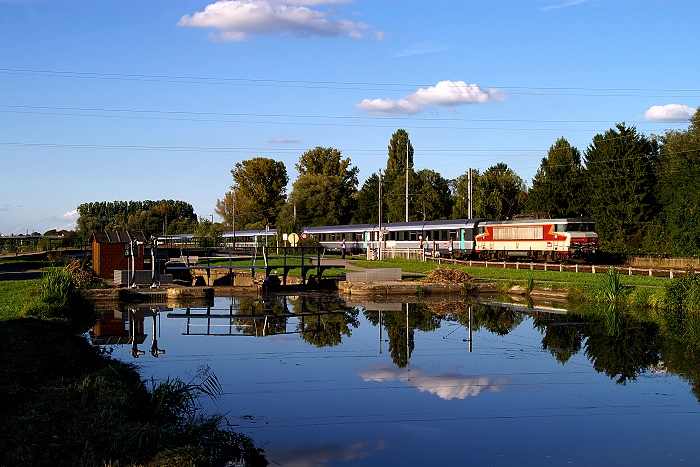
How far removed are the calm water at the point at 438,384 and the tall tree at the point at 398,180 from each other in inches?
2210

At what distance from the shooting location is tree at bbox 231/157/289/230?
348ft

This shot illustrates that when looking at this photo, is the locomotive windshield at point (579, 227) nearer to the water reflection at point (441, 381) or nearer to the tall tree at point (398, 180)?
the tall tree at point (398, 180)

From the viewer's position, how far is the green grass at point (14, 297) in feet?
58.3

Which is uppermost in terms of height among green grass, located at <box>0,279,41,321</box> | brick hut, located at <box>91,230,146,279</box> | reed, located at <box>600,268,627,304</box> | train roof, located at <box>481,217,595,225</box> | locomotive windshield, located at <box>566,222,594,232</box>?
train roof, located at <box>481,217,595,225</box>

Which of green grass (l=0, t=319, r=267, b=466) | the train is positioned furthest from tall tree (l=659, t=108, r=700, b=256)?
green grass (l=0, t=319, r=267, b=466)

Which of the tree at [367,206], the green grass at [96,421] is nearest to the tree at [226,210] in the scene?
the tree at [367,206]

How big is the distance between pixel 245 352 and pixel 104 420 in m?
8.57

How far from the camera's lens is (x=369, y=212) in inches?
3469

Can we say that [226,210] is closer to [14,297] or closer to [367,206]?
[367,206]

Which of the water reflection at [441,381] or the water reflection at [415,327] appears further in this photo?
the water reflection at [415,327]

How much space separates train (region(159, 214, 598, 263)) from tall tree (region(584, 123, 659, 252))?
9059mm

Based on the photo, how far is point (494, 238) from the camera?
50.5 m

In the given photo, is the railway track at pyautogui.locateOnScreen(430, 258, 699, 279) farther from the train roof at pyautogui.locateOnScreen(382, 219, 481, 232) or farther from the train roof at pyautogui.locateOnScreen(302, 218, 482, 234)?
the train roof at pyautogui.locateOnScreen(302, 218, 482, 234)

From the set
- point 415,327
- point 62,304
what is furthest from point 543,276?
point 62,304
